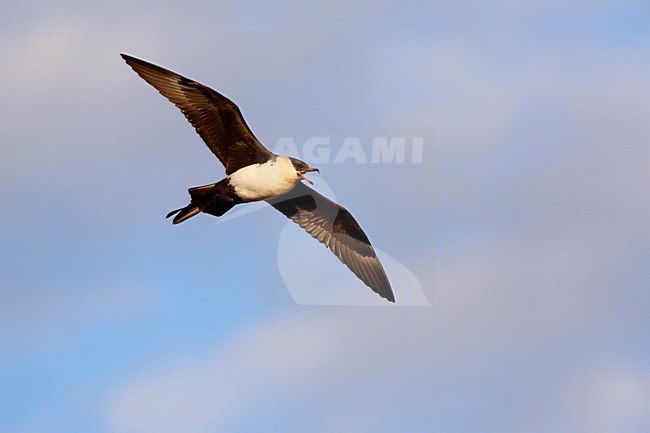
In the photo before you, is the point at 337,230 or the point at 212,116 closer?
the point at 212,116

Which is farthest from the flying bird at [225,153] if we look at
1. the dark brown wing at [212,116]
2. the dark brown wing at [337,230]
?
the dark brown wing at [337,230]

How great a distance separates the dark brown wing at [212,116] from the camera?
51.8ft

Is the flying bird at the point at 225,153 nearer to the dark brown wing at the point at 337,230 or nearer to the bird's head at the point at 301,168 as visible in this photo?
the bird's head at the point at 301,168

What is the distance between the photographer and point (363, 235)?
717 inches

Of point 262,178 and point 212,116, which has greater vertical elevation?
point 212,116

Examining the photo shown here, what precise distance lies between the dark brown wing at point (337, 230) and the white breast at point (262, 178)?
141 cm

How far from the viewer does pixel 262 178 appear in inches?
625

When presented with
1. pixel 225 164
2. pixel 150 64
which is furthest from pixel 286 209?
pixel 150 64

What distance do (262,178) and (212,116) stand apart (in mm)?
1021

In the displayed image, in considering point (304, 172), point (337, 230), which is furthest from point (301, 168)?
point (337, 230)

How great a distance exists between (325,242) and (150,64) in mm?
3890

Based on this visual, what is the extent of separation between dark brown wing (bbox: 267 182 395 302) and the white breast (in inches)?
55.4

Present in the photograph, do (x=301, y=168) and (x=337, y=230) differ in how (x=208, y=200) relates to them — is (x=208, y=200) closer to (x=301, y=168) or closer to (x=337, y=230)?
(x=301, y=168)

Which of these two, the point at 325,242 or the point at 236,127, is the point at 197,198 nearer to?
the point at 236,127
